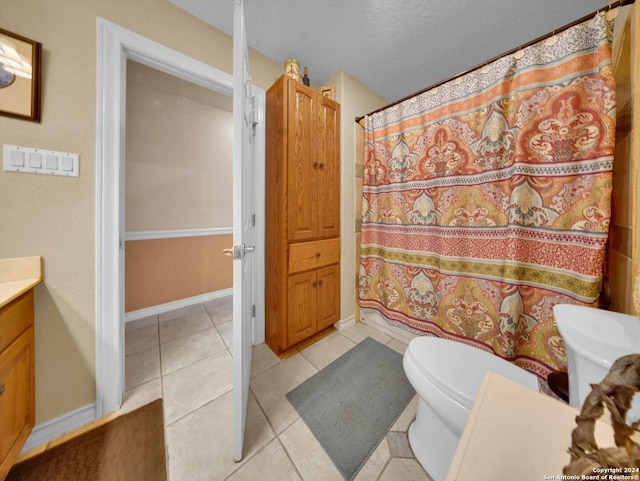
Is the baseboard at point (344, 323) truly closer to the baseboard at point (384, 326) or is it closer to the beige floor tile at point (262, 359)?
the baseboard at point (384, 326)

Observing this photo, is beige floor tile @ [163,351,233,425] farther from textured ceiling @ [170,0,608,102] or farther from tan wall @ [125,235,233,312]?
textured ceiling @ [170,0,608,102]

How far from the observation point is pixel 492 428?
13.3 inches

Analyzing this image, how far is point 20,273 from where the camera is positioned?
0.88 metres

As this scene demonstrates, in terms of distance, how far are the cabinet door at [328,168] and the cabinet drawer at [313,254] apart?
86 millimetres

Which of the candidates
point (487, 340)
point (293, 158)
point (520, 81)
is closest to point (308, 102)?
point (293, 158)

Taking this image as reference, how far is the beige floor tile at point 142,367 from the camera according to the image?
1297 millimetres

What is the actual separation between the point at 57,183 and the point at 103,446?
4.01 ft

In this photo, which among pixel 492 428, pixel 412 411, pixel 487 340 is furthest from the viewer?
pixel 487 340

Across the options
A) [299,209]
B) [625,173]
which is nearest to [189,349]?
[299,209]

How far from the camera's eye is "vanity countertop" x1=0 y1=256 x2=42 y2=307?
32.2 inches

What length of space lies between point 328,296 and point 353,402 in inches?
29.3

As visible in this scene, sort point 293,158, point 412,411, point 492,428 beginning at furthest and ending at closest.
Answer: point 293,158 → point 412,411 → point 492,428

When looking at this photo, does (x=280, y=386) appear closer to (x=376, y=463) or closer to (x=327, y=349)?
(x=327, y=349)

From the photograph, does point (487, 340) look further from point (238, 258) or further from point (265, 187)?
point (265, 187)
